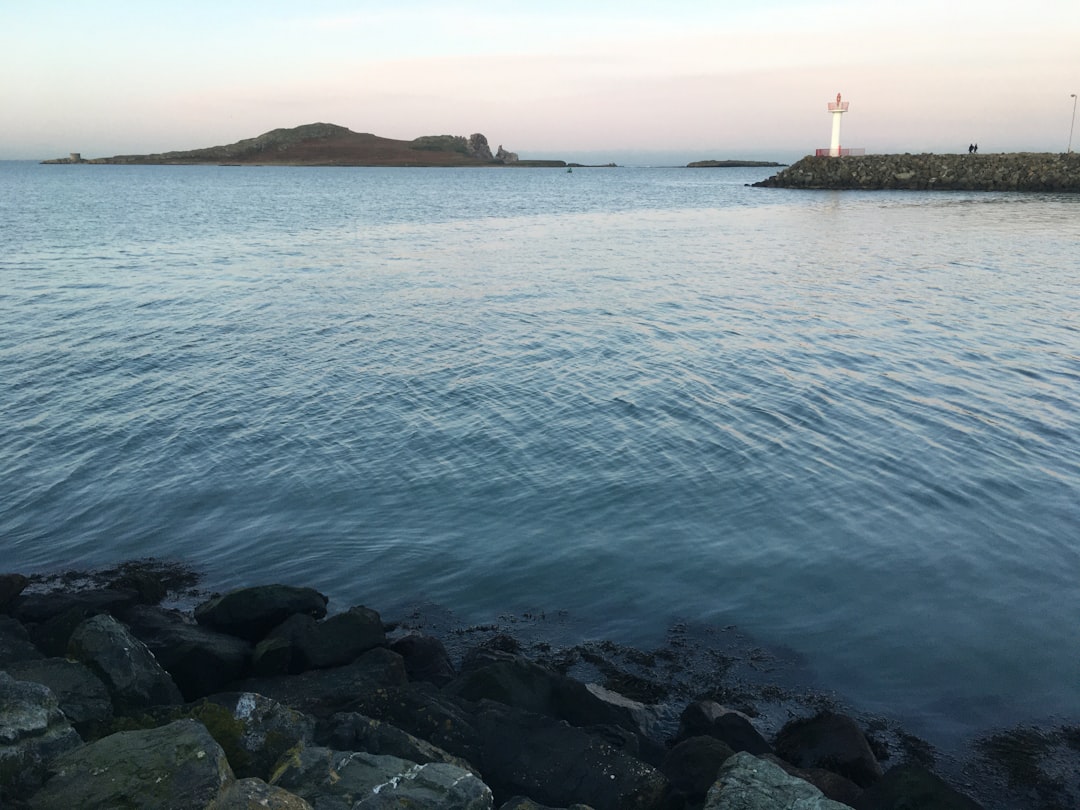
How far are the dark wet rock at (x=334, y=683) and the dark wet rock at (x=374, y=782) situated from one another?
6.07 feet

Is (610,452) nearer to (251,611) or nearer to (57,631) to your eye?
(251,611)

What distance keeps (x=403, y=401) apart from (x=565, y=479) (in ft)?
19.8

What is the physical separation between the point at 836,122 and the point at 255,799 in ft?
401

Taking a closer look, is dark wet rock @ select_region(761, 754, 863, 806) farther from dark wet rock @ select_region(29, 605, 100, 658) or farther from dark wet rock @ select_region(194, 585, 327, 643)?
dark wet rock @ select_region(29, 605, 100, 658)

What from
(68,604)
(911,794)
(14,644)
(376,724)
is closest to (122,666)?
(14,644)

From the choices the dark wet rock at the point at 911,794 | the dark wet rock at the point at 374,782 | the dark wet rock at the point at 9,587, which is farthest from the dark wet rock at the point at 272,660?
the dark wet rock at the point at 911,794

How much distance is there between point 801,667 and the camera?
34.3 feet

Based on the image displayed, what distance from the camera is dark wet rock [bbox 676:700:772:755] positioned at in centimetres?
860

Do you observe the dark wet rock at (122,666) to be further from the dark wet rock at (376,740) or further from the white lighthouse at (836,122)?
the white lighthouse at (836,122)

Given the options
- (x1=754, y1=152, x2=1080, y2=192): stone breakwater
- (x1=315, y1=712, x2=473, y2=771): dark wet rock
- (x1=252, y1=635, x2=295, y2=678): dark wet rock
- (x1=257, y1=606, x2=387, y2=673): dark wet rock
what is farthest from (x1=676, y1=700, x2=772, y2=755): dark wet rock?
(x1=754, y1=152, x2=1080, y2=192): stone breakwater

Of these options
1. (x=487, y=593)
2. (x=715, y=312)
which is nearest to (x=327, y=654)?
(x=487, y=593)

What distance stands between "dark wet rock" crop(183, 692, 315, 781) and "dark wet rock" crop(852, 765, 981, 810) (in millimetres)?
4950

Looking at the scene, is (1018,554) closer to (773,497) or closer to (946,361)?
(773,497)

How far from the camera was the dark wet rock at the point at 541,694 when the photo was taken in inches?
354
